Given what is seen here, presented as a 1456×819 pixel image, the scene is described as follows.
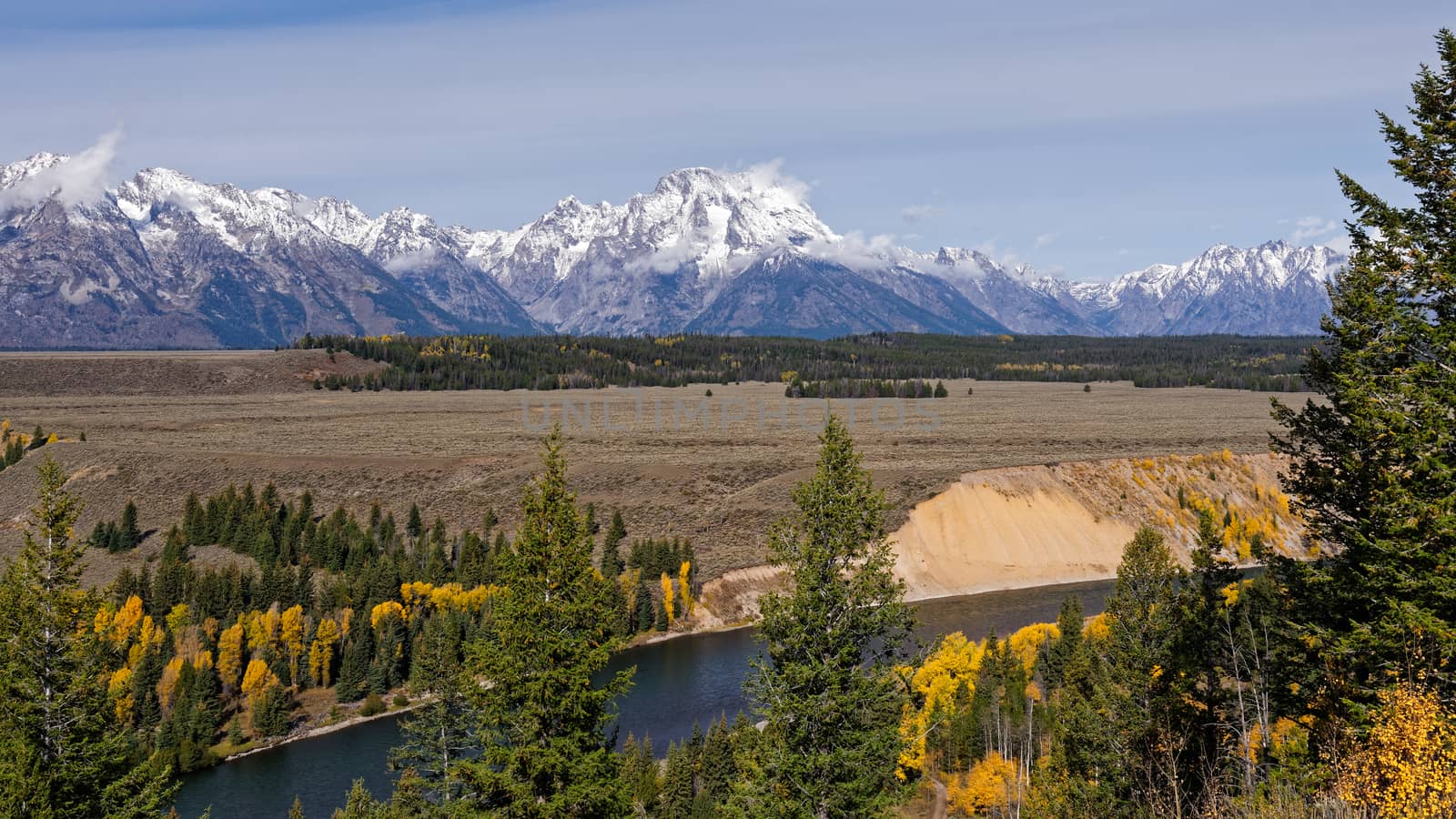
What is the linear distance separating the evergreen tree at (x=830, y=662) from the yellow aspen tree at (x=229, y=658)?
170 feet

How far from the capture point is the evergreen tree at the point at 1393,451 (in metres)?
16.3

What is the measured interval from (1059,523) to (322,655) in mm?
70279

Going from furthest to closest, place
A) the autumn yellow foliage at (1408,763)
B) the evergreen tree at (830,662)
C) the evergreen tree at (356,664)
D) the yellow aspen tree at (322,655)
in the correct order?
the yellow aspen tree at (322,655) < the evergreen tree at (356,664) < the evergreen tree at (830,662) < the autumn yellow foliage at (1408,763)

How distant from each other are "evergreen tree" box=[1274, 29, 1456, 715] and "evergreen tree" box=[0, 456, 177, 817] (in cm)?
2545

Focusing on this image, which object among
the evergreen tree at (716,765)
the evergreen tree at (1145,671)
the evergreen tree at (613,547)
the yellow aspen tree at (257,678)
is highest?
the evergreen tree at (1145,671)

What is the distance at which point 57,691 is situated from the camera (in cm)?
2291

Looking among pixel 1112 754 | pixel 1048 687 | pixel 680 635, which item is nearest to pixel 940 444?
pixel 680 635

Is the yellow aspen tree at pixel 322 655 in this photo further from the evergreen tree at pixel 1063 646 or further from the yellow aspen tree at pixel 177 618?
the evergreen tree at pixel 1063 646

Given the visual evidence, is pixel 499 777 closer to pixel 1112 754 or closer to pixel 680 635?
pixel 1112 754

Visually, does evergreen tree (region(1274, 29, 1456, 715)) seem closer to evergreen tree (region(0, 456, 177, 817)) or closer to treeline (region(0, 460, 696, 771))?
evergreen tree (region(0, 456, 177, 817))

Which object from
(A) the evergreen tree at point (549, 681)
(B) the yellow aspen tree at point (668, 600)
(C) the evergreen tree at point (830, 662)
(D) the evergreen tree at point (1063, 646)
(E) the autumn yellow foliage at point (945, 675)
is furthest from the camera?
(B) the yellow aspen tree at point (668, 600)

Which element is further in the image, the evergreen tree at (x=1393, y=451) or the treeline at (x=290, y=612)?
the treeline at (x=290, y=612)

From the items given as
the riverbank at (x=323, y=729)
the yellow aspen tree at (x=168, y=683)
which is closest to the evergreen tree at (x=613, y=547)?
the riverbank at (x=323, y=729)

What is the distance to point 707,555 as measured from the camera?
299 ft
